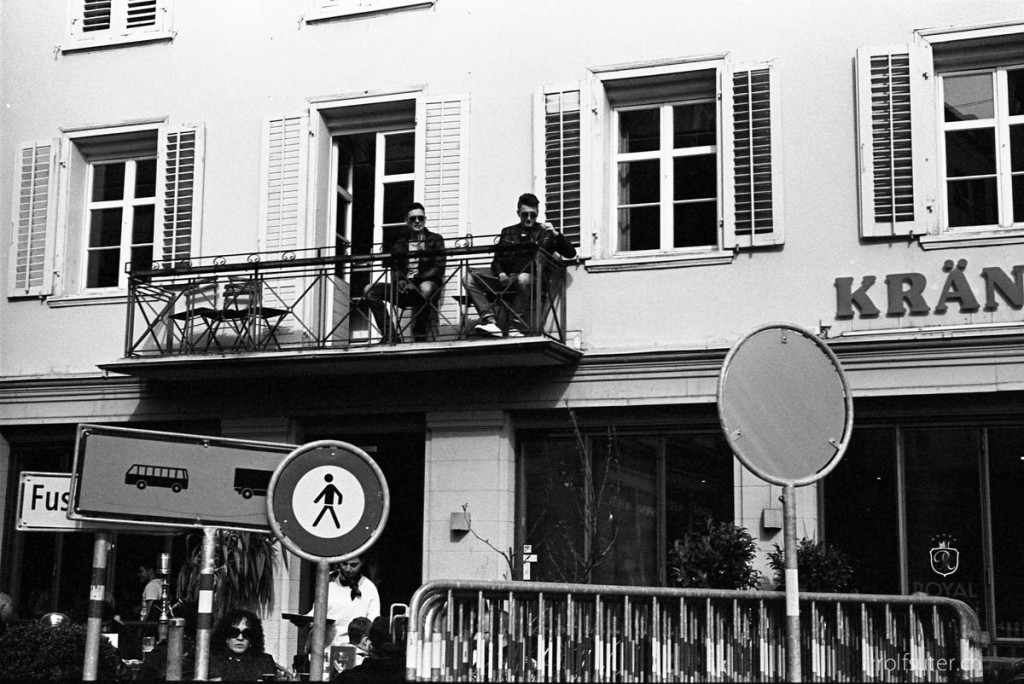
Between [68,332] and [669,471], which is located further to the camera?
[68,332]

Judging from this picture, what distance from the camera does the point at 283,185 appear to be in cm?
1625

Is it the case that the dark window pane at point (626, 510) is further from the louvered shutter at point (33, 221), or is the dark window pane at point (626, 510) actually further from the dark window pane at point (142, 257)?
the louvered shutter at point (33, 221)

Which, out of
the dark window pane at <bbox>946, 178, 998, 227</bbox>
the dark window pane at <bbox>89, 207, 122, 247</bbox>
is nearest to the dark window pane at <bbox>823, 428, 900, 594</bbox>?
the dark window pane at <bbox>946, 178, 998, 227</bbox>

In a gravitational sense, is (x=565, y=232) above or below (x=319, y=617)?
above

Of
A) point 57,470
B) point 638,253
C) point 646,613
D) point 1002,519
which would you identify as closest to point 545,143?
point 638,253

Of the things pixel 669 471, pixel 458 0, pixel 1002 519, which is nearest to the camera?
pixel 1002 519

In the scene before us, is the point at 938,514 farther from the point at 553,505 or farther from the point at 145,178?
the point at 145,178

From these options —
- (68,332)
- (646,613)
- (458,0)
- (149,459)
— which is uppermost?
(458,0)

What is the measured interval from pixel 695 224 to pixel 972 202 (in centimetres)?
274

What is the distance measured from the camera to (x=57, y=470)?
17109 mm

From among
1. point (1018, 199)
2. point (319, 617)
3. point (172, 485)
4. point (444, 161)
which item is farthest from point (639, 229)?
point (319, 617)

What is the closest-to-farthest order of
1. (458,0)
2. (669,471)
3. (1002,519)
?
(1002,519)
(669,471)
(458,0)

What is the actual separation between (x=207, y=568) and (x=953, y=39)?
9.65 m

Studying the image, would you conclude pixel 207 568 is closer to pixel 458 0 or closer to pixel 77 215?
pixel 458 0
